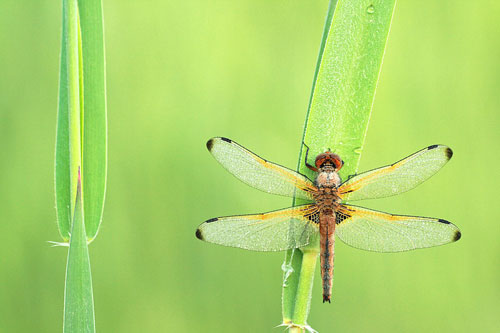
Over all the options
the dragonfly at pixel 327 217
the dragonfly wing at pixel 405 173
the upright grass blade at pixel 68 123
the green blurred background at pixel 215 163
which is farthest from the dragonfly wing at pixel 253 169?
the green blurred background at pixel 215 163

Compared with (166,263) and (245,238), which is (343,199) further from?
(166,263)

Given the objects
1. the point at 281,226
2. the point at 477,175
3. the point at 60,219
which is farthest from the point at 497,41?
the point at 60,219

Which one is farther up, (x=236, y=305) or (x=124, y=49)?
(x=124, y=49)

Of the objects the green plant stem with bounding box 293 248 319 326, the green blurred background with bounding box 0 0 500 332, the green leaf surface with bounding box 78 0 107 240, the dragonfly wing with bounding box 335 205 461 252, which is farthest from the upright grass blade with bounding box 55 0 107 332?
the green blurred background with bounding box 0 0 500 332

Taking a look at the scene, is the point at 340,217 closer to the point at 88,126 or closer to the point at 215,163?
the point at 88,126

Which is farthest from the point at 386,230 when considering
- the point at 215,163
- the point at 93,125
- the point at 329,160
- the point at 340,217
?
the point at 215,163

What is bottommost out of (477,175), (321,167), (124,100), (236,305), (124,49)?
(236,305)

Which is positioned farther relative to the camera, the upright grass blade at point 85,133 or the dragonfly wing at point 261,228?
the dragonfly wing at point 261,228

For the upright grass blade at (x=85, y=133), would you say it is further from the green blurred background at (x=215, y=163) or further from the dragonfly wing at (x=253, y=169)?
the green blurred background at (x=215, y=163)
